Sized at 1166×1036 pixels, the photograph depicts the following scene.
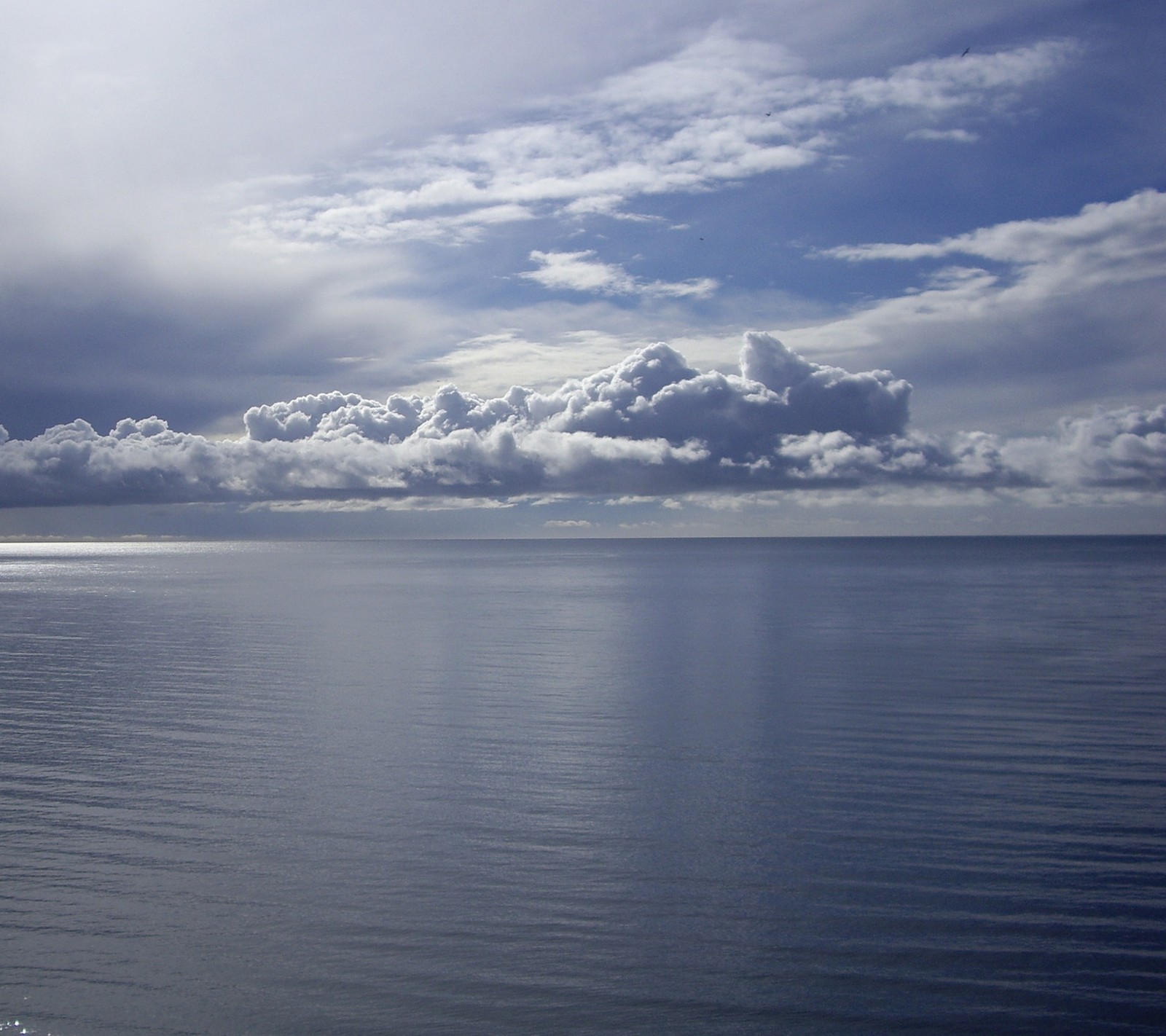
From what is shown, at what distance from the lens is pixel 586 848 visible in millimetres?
20125

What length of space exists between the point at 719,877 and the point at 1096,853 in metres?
8.09

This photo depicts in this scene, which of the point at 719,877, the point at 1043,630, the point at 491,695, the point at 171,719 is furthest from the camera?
the point at 1043,630

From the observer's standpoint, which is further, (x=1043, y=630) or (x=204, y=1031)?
(x=1043, y=630)

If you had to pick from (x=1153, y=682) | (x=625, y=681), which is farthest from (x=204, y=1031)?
(x=1153, y=682)

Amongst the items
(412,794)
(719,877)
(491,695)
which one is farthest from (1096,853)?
(491,695)

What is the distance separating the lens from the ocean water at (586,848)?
14039 millimetres

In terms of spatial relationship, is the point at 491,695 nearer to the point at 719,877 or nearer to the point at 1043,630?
the point at 719,877

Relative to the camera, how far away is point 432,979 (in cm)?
1462

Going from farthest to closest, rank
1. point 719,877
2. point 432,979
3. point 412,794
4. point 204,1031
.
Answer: point 412,794 → point 719,877 → point 432,979 → point 204,1031

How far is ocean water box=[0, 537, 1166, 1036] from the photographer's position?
553 inches

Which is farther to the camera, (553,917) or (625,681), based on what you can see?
(625,681)

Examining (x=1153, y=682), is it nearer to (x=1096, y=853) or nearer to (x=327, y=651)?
(x=1096, y=853)

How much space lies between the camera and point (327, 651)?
5594 cm

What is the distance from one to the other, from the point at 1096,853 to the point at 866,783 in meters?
6.44
